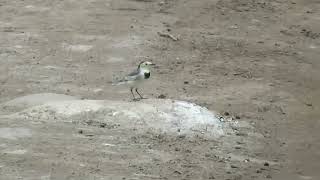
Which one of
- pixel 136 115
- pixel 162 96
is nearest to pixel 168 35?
pixel 162 96

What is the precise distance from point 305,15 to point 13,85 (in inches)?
282

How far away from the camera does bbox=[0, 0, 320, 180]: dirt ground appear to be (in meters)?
7.05

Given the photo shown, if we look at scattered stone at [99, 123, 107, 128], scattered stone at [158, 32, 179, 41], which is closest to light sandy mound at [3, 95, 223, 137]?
scattered stone at [99, 123, 107, 128]

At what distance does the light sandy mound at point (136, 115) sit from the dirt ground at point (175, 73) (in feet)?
0.59

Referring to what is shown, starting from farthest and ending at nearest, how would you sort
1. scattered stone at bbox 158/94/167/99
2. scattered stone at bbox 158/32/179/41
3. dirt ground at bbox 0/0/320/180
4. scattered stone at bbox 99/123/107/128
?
scattered stone at bbox 158/32/179/41 < scattered stone at bbox 158/94/167/99 < scattered stone at bbox 99/123/107/128 < dirt ground at bbox 0/0/320/180

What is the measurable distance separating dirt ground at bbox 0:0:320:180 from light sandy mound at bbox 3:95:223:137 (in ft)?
0.59

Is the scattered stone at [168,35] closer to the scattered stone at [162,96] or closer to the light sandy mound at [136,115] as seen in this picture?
the scattered stone at [162,96]

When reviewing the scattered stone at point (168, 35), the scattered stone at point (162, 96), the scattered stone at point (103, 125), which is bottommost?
the scattered stone at point (168, 35)

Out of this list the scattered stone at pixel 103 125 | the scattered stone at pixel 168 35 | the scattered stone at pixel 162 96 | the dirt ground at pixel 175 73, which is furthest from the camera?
the scattered stone at pixel 168 35

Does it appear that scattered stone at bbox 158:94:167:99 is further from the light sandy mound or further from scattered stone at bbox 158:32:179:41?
scattered stone at bbox 158:32:179:41

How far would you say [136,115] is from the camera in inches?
317

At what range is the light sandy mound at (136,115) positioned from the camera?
26.2ft

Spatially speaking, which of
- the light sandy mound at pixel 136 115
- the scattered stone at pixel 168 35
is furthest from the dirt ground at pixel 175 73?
the light sandy mound at pixel 136 115

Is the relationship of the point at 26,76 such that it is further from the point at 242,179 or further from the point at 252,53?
the point at 242,179
